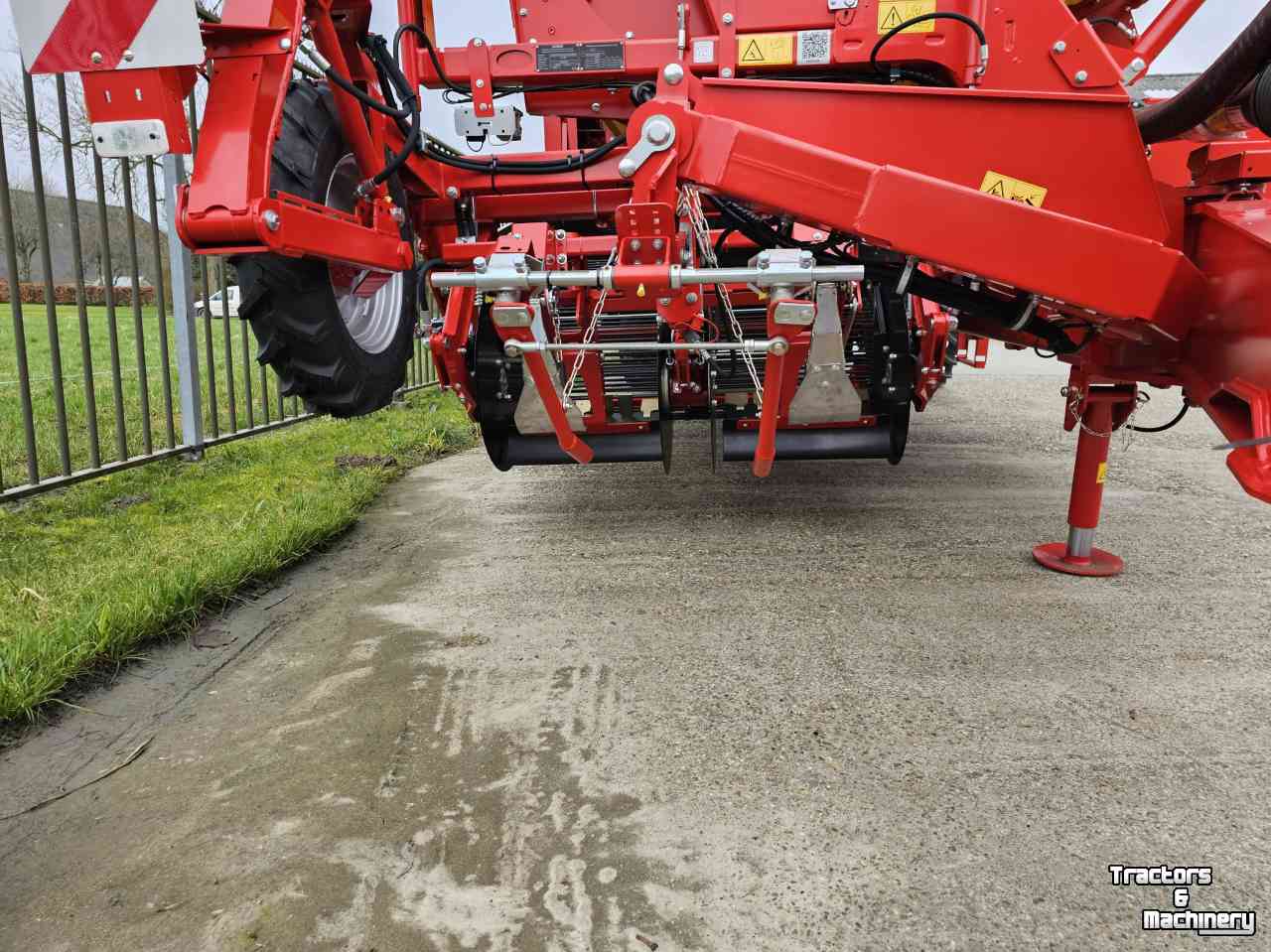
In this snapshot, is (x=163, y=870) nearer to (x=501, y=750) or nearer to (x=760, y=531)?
(x=501, y=750)

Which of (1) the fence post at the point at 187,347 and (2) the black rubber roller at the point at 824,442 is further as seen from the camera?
(1) the fence post at the point at 187,347

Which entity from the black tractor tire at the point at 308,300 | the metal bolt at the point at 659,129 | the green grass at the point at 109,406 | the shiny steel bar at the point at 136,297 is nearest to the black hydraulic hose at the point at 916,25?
the metal bolt at the point at 659,129

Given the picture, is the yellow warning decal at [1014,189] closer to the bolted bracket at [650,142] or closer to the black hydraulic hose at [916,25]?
the black hydraulic hose at [916,25]

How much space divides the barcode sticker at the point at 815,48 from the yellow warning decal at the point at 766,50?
32mm

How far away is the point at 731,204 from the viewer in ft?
8.59

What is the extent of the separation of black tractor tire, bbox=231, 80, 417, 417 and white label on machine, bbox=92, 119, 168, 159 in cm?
31

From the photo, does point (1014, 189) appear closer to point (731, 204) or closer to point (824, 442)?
point (731, 204)

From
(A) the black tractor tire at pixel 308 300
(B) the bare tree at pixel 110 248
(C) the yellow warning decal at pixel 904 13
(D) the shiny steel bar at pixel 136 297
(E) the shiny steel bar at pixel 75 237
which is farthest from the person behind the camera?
(D) the shiny steel bar at pixel 136 297

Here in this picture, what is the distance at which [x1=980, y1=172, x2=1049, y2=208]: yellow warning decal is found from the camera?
6.40ft

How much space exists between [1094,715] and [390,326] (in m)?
2.53

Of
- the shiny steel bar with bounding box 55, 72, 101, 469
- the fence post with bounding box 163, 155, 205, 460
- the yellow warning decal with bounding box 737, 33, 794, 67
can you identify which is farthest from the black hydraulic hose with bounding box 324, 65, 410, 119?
the fence post with bounding box 163, 155, 205, 460

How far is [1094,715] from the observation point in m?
1.96

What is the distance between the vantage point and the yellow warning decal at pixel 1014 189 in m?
1.95

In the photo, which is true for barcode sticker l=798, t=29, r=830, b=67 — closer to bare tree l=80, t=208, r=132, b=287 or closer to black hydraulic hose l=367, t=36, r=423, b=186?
black hydraulic hose l=367, t=36, r=423, b=186
